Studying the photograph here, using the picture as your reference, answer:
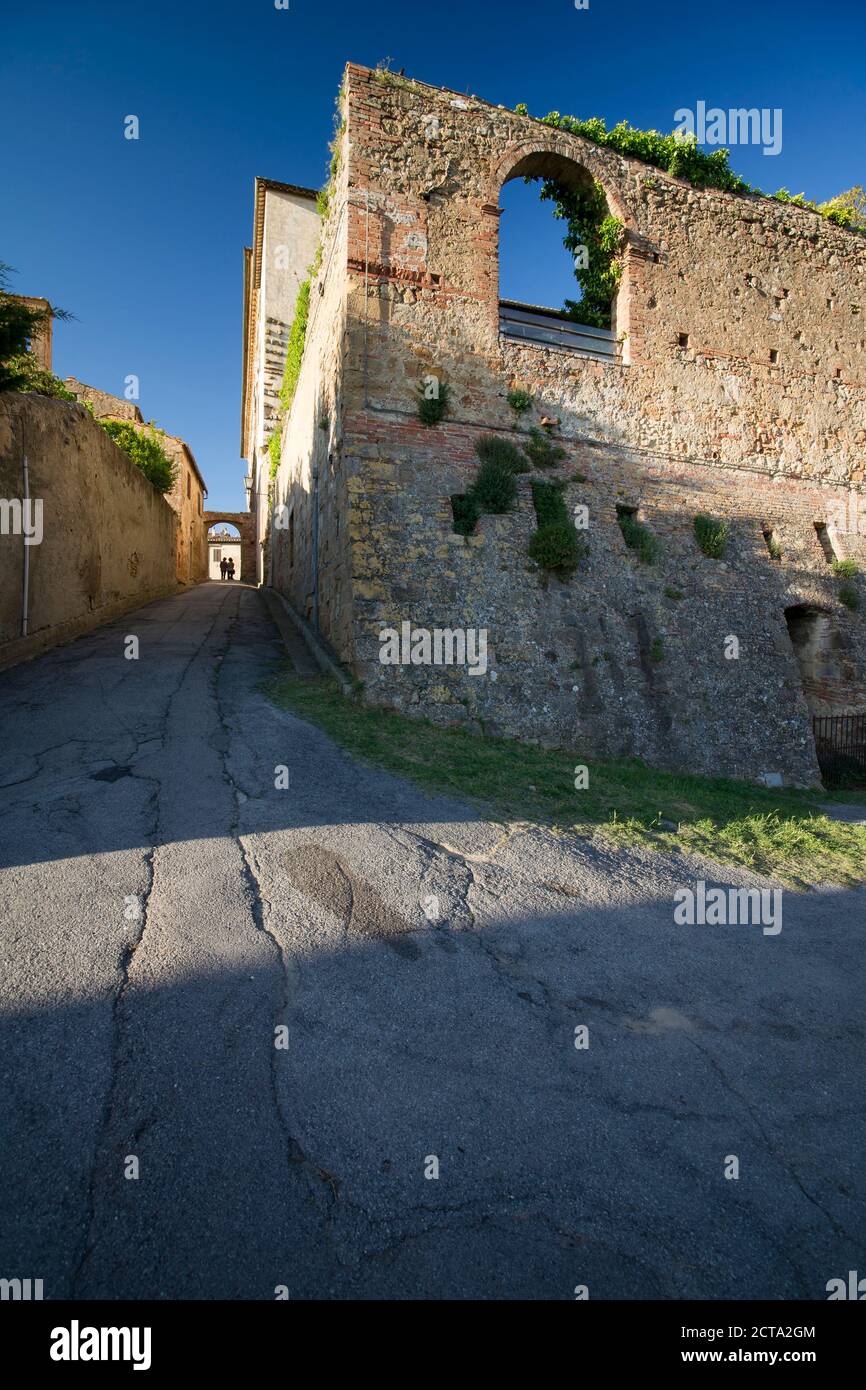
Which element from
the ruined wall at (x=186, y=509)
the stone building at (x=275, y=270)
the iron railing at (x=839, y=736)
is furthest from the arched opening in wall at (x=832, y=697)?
the ruined wall at (x=186, y=509)

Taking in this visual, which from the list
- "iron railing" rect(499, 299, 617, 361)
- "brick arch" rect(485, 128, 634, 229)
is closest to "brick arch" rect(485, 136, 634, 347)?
"brick arch" rect(485, 128, 634, 229)

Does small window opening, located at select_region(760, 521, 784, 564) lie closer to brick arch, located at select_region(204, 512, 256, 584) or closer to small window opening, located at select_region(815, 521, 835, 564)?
small window opening, located at select_region(815, 521, 835, 564)

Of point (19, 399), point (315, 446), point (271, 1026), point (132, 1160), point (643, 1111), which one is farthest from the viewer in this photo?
point (315, 446)

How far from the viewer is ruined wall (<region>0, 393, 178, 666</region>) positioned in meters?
9.38

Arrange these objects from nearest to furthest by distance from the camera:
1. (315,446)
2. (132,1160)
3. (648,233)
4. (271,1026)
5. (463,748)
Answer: (132,1160) < (271,1026) < (463,748) < (648,233) < (315,446)

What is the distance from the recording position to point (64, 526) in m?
11.0

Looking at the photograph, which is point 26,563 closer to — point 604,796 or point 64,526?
point 64,526

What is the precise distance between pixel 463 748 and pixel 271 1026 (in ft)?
A: 15.1

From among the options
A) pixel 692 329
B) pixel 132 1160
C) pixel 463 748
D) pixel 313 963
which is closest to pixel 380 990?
pixel 313 963

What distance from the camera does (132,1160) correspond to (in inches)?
80.6

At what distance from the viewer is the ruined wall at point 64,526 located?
30.8ft

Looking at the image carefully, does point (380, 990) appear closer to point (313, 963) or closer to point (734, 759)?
point (313, 963)

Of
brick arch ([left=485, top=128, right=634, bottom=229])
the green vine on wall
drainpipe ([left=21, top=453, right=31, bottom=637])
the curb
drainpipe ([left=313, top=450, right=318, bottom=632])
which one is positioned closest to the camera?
the curb

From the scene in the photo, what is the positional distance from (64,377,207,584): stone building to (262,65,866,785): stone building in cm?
1582
